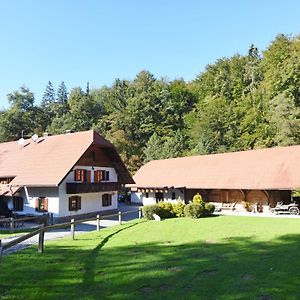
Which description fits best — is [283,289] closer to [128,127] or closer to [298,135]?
[298,135]

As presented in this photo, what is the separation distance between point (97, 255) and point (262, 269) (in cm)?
542

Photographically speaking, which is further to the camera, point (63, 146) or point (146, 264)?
point (63, 146)

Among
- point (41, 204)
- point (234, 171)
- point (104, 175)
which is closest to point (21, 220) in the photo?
point (41, 204)

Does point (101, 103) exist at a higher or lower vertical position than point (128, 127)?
higher

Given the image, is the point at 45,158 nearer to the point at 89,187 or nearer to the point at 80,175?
the point at 80,175

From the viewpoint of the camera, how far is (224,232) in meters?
16.9

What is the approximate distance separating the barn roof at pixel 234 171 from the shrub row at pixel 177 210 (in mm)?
6506

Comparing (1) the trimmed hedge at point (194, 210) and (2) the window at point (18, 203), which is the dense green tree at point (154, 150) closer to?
(2) the window at point (18, 203)

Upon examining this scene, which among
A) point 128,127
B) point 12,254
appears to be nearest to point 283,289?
point 12,254

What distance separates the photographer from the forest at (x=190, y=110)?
48.4m

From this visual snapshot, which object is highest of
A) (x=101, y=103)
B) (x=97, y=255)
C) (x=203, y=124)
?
(x=101, y=103)

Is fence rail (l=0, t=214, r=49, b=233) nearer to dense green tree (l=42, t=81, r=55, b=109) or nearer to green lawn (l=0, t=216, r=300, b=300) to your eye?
green lawn (l=0, t=216, r=300, b=300)

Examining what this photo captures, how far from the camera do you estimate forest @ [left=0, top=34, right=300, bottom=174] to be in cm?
4839

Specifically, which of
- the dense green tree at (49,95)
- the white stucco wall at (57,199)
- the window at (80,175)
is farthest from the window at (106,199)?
the dense green tree at (49,95)
